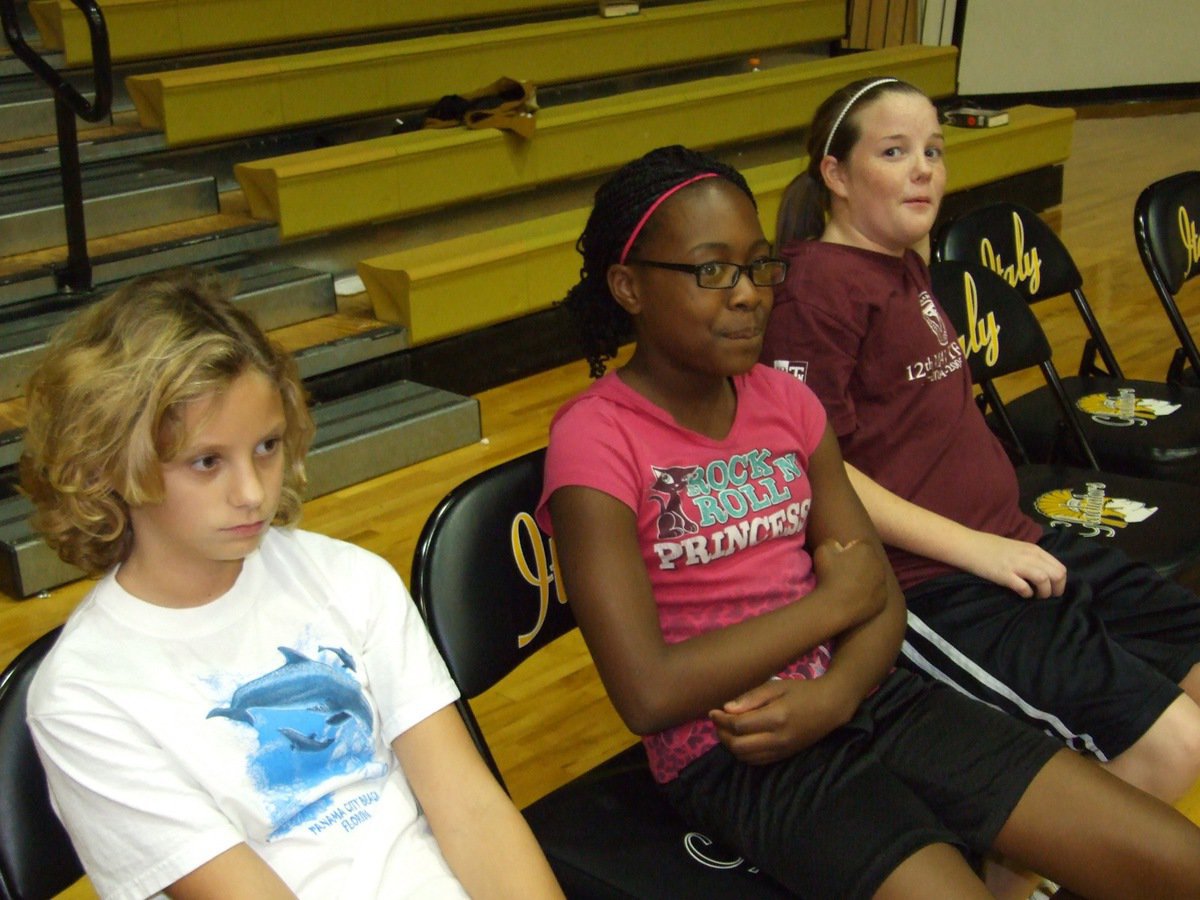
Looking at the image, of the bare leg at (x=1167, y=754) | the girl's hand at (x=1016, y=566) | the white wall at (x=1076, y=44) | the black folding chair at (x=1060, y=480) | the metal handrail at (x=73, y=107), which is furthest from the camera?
the white wall at (x=1076, y=44)

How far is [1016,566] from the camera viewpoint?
1853mm

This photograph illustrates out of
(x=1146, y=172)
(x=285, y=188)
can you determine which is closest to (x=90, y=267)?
(x=285, y=188)

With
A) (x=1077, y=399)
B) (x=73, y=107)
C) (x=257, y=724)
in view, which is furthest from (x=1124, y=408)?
(x=73, y=107)

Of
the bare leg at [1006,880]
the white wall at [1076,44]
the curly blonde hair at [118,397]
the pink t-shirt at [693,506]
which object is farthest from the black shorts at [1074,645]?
the white wall at [1076,44]

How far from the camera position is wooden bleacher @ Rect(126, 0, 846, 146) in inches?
187

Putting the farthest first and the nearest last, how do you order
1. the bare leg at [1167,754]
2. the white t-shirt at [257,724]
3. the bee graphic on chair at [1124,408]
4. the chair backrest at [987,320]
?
the bee graphic on chair at [1124,408], the chair backrest at [987,320], the bare leg at [1167,754], the white t-shirt at [257,724]

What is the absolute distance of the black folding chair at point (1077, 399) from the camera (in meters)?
2.66

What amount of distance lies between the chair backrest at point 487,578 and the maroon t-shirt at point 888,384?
0.47 m

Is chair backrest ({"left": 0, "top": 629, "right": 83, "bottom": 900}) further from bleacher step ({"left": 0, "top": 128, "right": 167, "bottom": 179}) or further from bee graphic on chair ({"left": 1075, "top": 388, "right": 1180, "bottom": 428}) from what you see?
bleacher step ({"left": 0, "top": 128, "right": 167, "bottom": 179})

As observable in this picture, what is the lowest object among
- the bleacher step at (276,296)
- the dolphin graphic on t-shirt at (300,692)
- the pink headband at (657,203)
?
the bleacher step at (276,296)

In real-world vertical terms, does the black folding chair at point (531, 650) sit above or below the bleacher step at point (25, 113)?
below

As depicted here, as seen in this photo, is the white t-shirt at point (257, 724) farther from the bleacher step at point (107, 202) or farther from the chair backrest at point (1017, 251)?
the bleacher step at point (107, 202)

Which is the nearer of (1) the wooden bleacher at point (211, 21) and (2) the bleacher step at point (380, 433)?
(2) the bleacher step at point (380, 433)

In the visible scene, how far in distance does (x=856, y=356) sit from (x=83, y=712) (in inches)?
45.9
